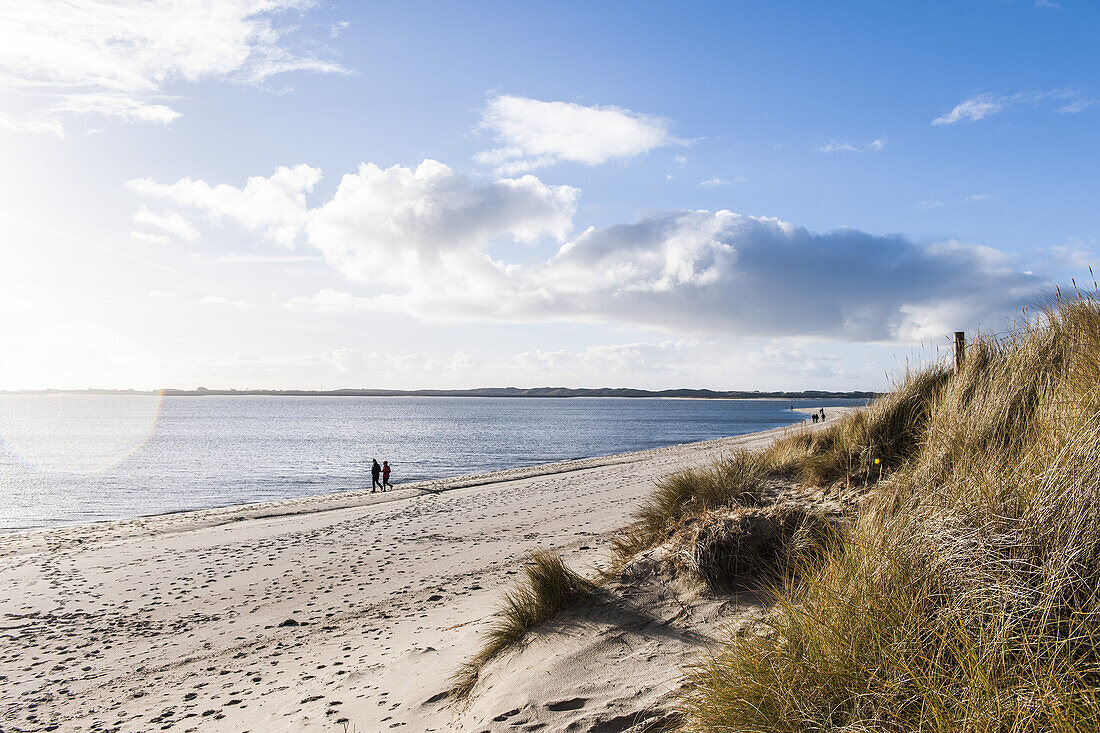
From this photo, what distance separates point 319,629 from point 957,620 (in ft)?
27.1

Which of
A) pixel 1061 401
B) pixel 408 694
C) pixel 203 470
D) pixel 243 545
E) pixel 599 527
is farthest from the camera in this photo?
pixel 203 470

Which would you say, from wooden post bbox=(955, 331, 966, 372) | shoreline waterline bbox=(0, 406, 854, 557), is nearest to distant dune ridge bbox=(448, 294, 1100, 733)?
wooden post bbox=(955, 331, 966, 372)

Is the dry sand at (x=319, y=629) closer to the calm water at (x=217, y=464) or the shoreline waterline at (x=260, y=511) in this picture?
the shoreline waterline at (x=260, y=511)

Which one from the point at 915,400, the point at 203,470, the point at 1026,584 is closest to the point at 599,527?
the point at 915,400

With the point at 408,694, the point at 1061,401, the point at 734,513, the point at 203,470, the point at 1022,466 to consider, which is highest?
the point at 1061,401

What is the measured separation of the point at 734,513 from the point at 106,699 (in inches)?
288

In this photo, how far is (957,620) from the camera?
2992mm

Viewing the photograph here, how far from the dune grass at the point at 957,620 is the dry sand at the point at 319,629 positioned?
108cm

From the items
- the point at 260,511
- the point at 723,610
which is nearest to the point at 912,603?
the point at 723,610

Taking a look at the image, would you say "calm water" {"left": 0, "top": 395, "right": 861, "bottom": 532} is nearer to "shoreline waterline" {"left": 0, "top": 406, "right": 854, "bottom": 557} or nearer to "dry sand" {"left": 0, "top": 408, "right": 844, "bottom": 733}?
"shoreline waterline" {"left": 0, "top": 406, "right": 854, "bottom": 557}

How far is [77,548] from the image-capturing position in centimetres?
1695

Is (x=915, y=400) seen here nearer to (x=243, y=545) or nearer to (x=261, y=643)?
(x=261, y=643)

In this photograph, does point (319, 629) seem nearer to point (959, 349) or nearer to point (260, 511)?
point (959, 349)

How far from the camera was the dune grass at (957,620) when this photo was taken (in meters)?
2.63
